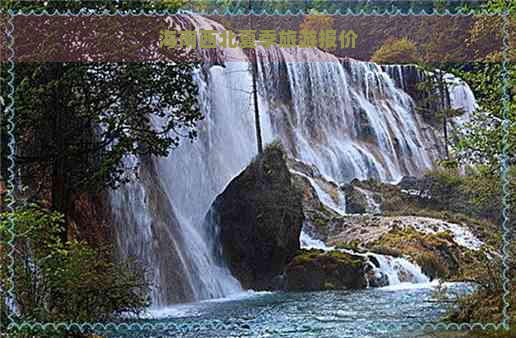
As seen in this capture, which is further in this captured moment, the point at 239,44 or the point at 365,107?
the point at 365,107

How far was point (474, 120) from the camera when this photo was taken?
453 centimetres

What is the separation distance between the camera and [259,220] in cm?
438

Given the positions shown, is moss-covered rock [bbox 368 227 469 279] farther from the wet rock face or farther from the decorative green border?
the decorative green border

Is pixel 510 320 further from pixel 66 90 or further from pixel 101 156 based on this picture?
pixel 66 90

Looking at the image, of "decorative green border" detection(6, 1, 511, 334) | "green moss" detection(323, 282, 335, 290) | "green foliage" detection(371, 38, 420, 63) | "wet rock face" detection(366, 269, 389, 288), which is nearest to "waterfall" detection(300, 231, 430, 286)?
"wet rock face" detection(366, 269, 389, 288)

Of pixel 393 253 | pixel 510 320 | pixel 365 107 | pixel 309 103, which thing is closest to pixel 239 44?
pixel 309 103

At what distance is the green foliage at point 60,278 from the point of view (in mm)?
4074

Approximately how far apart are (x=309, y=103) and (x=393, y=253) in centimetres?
99

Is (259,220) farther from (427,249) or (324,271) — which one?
(427,249)

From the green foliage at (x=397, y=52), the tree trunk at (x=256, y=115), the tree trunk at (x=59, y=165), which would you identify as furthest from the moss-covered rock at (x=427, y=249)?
the tree trunk at (x=59, y=165)

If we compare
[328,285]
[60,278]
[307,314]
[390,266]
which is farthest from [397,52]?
[60,278]

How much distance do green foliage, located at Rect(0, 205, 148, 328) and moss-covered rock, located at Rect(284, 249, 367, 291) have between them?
0.84 meters

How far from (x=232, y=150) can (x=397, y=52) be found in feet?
3.63

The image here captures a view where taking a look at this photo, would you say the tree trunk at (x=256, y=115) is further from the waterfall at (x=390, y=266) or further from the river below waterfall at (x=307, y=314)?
the river below waterfall at (x=307, y=314)
